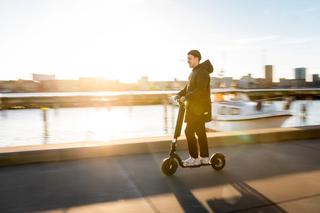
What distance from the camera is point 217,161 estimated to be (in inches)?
231

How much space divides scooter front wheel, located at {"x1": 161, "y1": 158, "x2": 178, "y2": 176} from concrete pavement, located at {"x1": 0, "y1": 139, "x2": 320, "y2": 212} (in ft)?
0.37

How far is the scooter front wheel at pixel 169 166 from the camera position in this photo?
5.50 m

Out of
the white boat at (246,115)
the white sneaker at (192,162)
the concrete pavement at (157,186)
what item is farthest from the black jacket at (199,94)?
the white boat at (246,115)

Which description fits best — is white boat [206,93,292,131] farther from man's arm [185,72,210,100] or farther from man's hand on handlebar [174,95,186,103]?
man's arm [185,72,210,100]

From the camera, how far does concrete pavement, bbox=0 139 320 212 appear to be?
417 centimetres

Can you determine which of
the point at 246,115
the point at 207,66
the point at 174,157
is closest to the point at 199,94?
the point at 207,66

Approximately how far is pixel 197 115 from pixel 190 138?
0.41 metres

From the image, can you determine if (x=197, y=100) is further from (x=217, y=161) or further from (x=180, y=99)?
(x=217, y=161)

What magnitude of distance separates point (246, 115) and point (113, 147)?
1688 cm

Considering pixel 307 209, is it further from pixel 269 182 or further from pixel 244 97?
pixel 244 97

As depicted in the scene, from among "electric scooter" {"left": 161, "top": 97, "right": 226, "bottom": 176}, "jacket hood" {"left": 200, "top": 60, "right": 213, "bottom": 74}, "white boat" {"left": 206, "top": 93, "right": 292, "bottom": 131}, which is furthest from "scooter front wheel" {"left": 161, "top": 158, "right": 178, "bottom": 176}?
"white boat" {"left": 206, "top": 93, "right": 292, "bottom": 131}

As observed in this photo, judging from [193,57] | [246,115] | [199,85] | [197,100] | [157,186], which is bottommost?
[246,115]

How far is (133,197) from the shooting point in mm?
4496

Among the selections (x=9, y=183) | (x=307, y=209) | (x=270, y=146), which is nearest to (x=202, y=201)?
(x=307, y=209)
